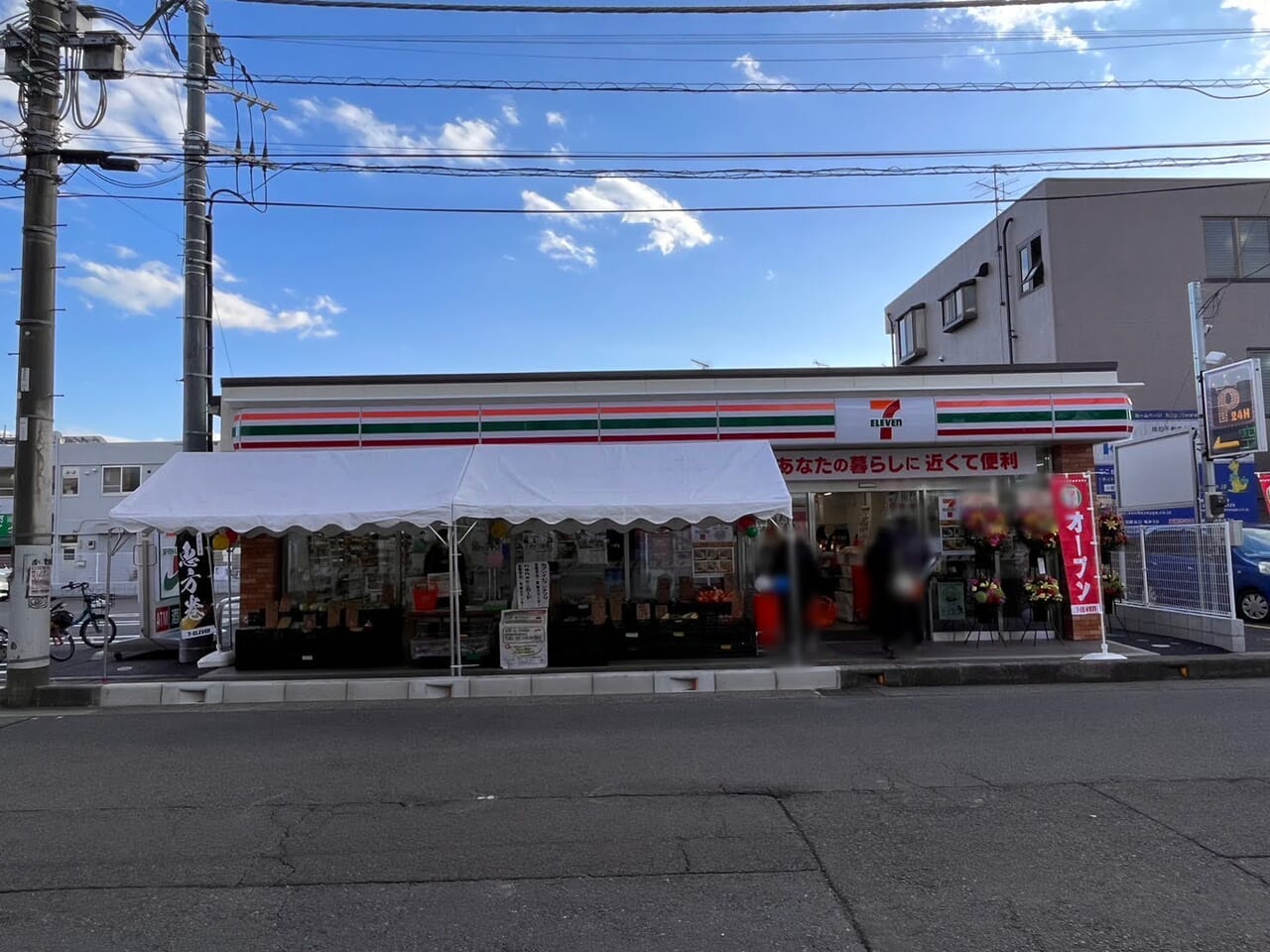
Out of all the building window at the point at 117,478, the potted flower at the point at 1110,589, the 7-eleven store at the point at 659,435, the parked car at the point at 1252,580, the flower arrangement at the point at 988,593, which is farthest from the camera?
the building window at the point at 117,478

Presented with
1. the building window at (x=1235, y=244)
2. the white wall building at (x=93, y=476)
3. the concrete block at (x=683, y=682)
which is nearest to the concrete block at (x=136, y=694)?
the concrete block at (x=683, y=682)

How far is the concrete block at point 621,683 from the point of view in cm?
997

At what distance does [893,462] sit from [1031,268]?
14.7 meters

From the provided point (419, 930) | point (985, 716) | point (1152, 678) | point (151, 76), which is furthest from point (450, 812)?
point (151, 76)

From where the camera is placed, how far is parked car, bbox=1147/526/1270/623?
11.7m

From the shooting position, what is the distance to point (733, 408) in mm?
12594

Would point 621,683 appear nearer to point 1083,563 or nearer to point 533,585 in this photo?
point 533,585

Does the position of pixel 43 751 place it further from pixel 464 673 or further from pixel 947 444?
pixel 947 444

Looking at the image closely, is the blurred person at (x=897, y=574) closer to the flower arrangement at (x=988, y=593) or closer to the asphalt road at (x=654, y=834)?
the asphalt road at (x=654, y=834)

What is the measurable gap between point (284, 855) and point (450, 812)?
40.9 inches

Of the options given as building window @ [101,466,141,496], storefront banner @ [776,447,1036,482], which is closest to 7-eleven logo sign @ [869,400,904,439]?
storefront banner @ [776,447,1036,482]

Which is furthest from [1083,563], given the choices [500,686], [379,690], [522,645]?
[379,690]

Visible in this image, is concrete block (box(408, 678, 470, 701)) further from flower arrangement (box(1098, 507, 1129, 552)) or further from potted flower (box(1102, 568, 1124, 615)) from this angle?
flower arrangement (box(1098, 507, 1129, 552))

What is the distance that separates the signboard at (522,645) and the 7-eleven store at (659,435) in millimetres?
1025
